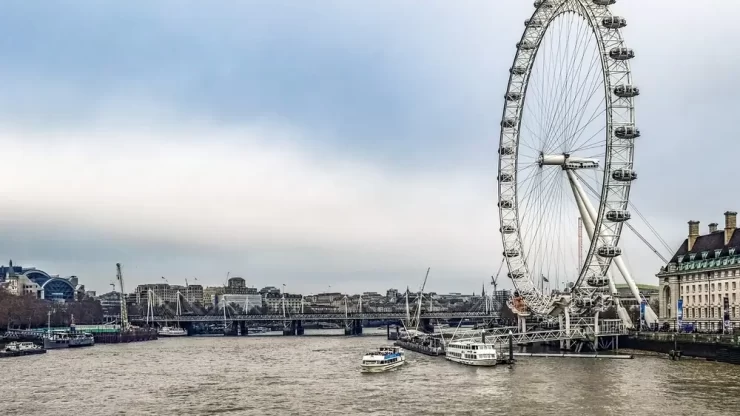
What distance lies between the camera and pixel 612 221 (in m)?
73.2

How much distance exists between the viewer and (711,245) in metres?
88.7

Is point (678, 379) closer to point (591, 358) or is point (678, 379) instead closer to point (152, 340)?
point (591, 358)

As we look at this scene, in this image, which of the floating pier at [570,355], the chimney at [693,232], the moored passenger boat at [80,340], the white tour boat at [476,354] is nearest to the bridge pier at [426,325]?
the moored passenger boat at [80,340]

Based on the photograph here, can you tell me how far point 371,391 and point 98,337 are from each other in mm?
104097

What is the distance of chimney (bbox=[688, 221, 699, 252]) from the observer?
92.4 m

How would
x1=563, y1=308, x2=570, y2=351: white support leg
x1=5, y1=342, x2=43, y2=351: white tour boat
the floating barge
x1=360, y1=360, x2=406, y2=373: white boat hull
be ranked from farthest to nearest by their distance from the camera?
x1=5, y1=342, x2=43, y2=351: white tour boat
the floating barge
x1=563, y1=308, x2=570, y2=351: white support leg
x1=360, y1=360, x2=406, y2=373: white boat hull

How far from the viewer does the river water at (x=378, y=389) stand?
47000 mm

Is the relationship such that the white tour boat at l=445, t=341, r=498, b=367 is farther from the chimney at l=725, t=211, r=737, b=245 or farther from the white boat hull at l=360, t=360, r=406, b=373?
the chimney at l=725, t=211, r=737, b=245

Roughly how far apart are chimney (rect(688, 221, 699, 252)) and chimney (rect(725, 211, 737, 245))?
672 centimetres

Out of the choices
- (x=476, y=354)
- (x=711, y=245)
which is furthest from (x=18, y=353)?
(x=711, y=245)

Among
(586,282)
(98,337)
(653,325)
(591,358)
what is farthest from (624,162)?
(98,337)

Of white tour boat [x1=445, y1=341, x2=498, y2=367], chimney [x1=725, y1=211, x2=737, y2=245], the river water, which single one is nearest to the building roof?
chimney [x1=725, y1=211, x2=737, y2=245]

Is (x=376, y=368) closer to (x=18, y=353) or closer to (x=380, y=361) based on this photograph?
(x=380, y=361)

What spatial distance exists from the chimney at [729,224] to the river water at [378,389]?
18121 mm
